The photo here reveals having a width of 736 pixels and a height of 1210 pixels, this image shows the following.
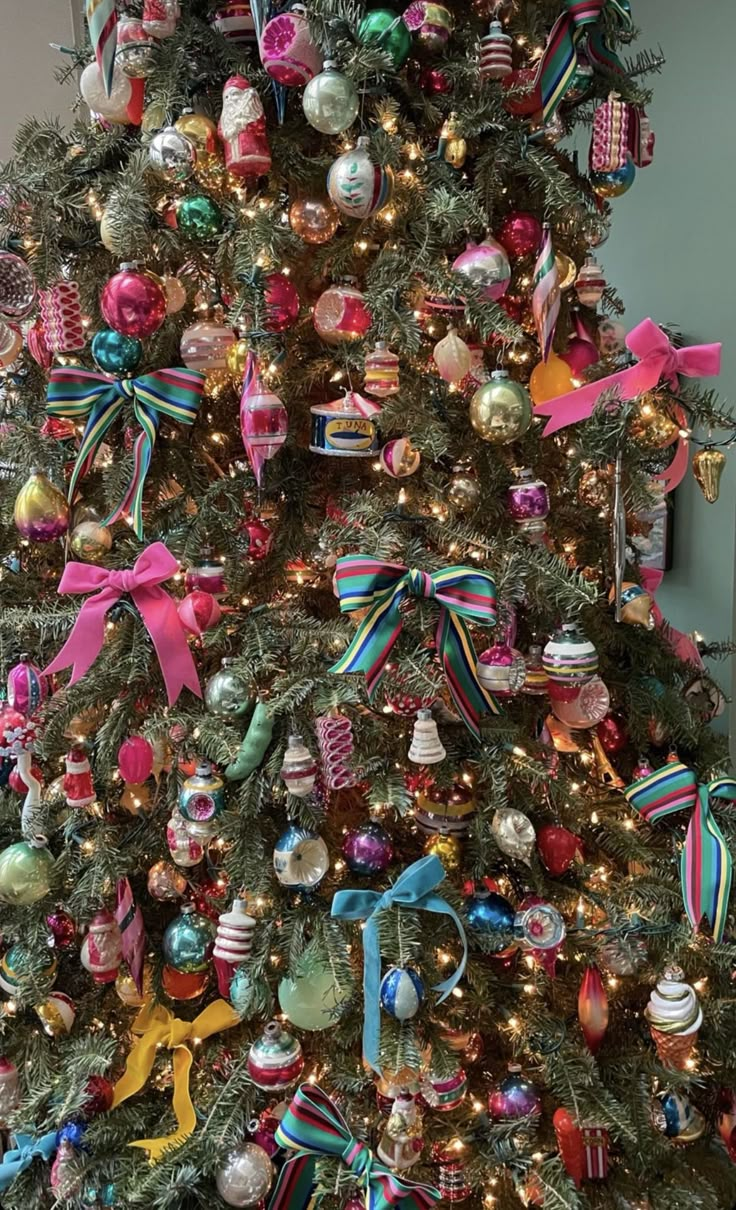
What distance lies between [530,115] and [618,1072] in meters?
1.27

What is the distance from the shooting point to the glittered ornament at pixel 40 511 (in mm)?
1187

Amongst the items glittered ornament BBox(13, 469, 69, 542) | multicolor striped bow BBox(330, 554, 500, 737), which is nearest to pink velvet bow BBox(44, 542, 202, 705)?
glittered ornament BBox(13, 469, 69, 542)

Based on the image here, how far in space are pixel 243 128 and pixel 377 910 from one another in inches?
36.8

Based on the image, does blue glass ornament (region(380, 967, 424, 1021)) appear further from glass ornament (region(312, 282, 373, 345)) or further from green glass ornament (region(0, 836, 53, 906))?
glass ornament (region(312, 282, 373, 345))

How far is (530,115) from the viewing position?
3.85 ft

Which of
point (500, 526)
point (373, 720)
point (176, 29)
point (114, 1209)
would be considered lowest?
point (114, 1209)

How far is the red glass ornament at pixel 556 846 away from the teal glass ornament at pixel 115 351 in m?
0.81

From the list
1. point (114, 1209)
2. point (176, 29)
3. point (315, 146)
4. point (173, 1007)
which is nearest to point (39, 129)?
point (176, 29)

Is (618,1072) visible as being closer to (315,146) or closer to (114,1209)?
(114,1209)

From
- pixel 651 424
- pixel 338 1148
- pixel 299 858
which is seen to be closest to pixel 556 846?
pixel 299 858

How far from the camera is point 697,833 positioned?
110cm

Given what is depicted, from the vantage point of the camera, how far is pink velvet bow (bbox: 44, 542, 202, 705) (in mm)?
1086

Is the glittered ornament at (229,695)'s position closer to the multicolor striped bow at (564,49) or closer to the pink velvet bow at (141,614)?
the pink velvet bow at (141,614)

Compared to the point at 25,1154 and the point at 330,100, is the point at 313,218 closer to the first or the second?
the point at 330,100
